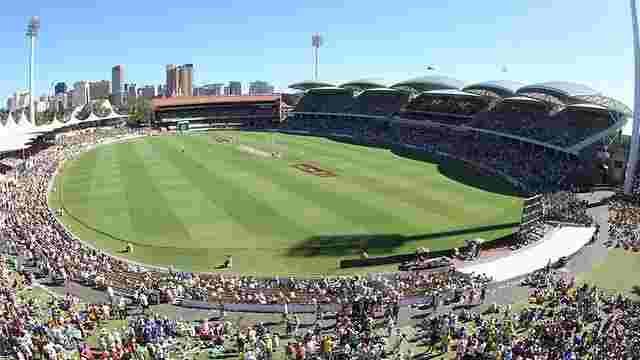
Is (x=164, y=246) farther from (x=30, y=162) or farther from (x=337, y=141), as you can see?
(x=337, y=141)

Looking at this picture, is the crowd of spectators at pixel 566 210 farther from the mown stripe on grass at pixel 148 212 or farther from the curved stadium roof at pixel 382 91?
the curved stadium roof at pixel 382 91

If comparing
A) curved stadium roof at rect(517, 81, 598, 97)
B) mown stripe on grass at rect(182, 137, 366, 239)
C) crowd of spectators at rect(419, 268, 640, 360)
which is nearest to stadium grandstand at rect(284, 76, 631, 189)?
curved stadium roof at rect(517, 81, 598, 97)

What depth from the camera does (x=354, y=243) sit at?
35.0 meters

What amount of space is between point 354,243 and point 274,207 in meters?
10.5

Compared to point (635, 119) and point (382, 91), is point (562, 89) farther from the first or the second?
point (382, 91)

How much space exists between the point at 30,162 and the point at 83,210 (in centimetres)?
2489

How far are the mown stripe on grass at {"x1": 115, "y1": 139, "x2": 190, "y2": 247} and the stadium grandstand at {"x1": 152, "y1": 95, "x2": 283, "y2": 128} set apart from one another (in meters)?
49.5

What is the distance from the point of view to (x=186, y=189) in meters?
51.1

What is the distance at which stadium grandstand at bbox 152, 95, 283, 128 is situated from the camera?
11244 centimetres

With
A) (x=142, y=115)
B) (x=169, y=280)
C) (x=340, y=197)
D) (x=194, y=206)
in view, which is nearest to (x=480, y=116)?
(x=340, y=197)

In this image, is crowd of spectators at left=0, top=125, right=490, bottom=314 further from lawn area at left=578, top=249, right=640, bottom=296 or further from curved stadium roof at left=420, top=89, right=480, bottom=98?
curved stadium roof at left=420, top=89, right=480, bottom=98

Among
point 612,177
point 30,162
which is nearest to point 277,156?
point 30,162

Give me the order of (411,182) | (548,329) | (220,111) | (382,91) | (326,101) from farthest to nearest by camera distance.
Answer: (220,111) < (326,101) < (382,91) < (411,182) < (548,329)

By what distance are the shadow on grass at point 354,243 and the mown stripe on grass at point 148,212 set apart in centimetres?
771
